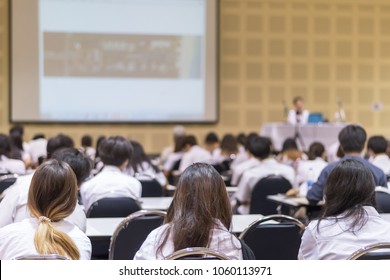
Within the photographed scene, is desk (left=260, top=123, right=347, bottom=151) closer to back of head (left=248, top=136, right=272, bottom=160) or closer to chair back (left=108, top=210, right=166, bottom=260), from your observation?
back of head (left=248, top=136, right=272, bottom=160)

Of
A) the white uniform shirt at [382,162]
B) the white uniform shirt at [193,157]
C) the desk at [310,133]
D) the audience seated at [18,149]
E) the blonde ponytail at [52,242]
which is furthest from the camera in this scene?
the desk at [310,133]

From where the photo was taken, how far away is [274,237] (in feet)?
10.9

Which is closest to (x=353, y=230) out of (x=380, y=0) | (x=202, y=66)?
(x=202, y=66)

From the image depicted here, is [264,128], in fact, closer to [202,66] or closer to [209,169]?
[202,66]

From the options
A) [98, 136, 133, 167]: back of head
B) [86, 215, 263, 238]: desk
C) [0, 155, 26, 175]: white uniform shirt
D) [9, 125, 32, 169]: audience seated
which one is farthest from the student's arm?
[9, 125, 32, 169]: audience seated

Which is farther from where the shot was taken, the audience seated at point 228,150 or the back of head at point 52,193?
the audience seated at point 228,150

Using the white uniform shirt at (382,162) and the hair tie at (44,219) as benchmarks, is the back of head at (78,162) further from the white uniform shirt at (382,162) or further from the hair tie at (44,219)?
the white uniform shirt at (382,162)

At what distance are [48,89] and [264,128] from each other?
3.89m

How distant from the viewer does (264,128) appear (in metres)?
10.8

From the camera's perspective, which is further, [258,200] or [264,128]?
[264,128]

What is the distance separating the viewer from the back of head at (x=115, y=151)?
4.83 m

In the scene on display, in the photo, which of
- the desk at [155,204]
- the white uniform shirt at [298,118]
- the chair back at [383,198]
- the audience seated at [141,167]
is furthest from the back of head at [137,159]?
the white uniform shirt at [298,118]

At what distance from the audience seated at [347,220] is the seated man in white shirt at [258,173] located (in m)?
3.07

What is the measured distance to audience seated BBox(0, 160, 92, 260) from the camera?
221 centimetres
